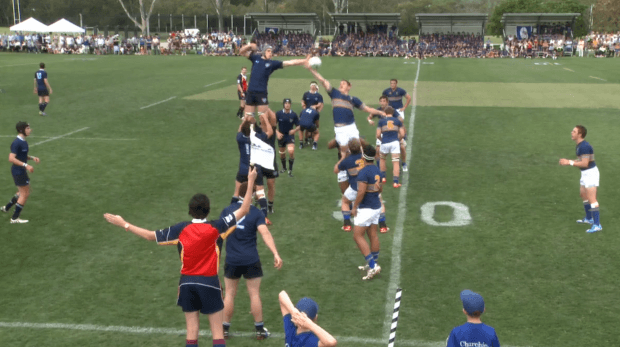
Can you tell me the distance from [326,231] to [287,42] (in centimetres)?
6105

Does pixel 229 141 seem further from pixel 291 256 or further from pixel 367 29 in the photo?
pixel 367 29

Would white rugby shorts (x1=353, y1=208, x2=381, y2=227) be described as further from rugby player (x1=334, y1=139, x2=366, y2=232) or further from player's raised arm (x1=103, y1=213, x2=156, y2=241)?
player's raised arm (x1=103, y1=213, x2=156, y2=241)

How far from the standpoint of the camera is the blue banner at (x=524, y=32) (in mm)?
71812

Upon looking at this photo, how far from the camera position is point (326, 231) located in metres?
12.6

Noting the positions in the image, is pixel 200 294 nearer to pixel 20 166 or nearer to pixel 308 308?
pixel 308 308

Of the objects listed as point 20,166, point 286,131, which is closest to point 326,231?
point 286,131

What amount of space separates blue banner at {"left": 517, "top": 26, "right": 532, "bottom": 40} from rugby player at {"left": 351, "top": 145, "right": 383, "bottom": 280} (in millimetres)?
67403

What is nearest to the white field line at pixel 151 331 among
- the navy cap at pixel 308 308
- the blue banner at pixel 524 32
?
the navy cap at pixel 308 308

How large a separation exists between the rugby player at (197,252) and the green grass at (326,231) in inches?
54.9

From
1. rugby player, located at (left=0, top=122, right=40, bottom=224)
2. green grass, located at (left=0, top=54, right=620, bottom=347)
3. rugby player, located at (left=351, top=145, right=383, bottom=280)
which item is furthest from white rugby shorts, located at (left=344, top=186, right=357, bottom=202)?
rugby player, located at (left=0, top=122, right=40, bottom=224)

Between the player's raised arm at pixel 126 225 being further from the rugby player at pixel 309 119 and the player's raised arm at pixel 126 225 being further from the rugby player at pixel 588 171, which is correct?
the rugby player at pixel 309 119

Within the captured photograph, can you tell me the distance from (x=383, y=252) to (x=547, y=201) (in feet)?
17.0

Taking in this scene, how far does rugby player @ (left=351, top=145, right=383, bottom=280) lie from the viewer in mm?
10047

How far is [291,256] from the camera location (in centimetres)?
1132
